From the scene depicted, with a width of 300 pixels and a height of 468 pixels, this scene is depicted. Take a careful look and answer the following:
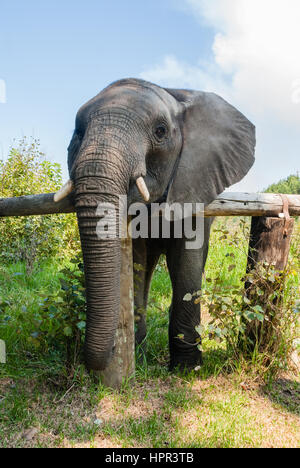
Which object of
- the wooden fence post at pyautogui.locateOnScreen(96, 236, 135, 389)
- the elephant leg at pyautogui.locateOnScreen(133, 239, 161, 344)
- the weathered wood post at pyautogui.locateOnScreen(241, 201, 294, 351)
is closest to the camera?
the wooden fence post at pyautogui.locateOnScreen(96, 236, 135, 389)

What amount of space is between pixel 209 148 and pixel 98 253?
162 cm

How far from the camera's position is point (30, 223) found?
8.65 meters

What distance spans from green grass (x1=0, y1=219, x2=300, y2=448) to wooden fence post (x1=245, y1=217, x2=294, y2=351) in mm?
314

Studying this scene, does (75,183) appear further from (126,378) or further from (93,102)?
(126,378)

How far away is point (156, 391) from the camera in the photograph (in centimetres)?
353

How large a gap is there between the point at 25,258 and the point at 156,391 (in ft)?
19.3

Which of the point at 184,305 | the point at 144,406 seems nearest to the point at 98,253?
the point at 144,406

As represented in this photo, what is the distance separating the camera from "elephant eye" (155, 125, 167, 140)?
Answer: 129 inches

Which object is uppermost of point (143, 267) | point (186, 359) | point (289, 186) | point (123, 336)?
point (289, 186)

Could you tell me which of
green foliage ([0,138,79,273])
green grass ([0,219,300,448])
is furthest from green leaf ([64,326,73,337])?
green foliage ([0,138,79,273])

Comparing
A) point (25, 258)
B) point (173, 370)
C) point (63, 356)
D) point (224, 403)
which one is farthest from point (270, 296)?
point (25, 258)
